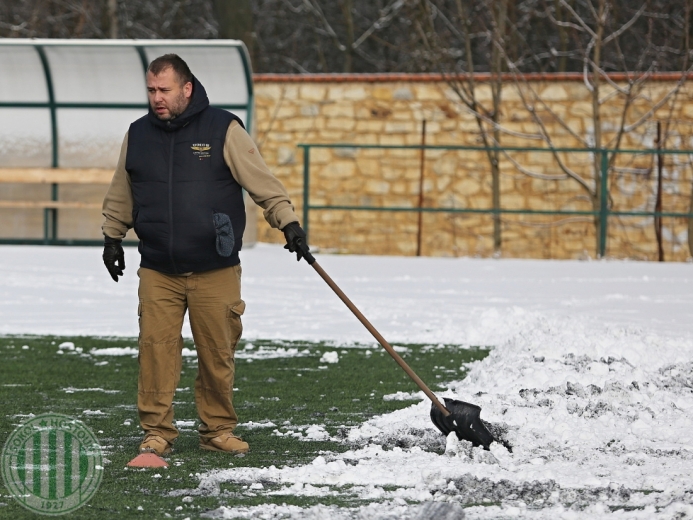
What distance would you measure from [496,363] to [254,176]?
2.77 m

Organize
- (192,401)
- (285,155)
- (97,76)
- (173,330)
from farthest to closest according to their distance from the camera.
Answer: (285,155) → (97,76) → (192,401) → (173,330)

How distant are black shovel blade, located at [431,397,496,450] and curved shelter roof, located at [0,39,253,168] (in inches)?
447

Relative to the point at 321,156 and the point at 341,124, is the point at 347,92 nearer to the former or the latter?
the point at 341,124

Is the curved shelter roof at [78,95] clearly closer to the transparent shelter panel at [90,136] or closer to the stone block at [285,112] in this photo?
the transparent shelter panel at [90,136]

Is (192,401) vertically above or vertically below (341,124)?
below

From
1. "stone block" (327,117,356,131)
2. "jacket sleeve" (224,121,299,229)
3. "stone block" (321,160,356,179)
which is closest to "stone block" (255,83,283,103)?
"stone block" (327,117,356,131)

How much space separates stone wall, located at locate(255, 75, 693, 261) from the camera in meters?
18.0

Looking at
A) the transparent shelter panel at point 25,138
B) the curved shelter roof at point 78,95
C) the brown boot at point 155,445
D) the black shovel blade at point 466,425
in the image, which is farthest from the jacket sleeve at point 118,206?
the transparent shelter panel at point 25,138

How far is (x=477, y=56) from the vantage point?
26500mm

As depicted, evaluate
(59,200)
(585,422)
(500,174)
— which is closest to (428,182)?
(500,174)

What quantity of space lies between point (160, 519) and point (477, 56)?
22436 millimetres

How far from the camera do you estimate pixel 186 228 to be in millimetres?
5957

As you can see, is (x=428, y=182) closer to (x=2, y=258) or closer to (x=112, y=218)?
(x=2, y=258)

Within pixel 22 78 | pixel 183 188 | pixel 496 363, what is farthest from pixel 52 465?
pixel 22 78
